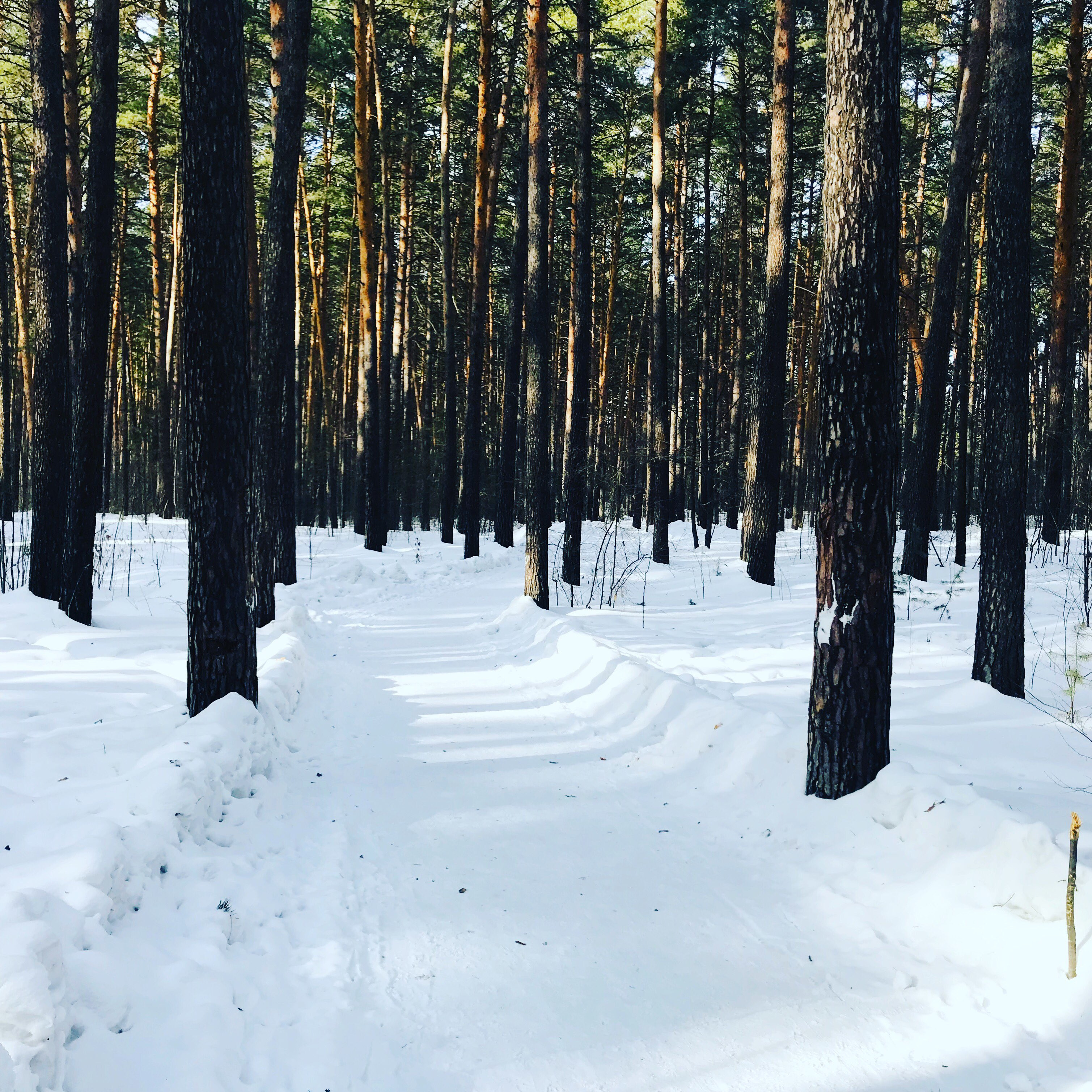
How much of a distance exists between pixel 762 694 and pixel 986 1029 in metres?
3.85

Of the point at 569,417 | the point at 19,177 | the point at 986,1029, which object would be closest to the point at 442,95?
the point at 569,417

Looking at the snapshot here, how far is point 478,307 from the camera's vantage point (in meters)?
19.5

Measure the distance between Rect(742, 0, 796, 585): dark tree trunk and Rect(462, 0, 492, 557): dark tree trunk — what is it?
6.88 meters

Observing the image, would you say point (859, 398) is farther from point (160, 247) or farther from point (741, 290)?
point (160, 247)

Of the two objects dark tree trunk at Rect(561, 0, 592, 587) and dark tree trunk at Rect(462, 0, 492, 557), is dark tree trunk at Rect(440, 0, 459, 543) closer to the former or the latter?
dark tree trunk at Rect(462, 0, 492, 557)

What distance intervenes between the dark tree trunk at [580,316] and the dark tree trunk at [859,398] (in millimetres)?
8585

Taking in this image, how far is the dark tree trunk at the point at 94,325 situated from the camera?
340 inches

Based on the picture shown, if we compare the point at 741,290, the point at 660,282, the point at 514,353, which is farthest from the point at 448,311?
the point at 741,290

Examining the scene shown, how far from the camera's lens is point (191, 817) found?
3844 mm

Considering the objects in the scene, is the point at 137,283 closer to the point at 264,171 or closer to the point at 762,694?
the point at 264,171

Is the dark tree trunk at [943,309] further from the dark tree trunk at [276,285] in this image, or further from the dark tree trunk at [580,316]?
the dark tree trunk at [276,285]

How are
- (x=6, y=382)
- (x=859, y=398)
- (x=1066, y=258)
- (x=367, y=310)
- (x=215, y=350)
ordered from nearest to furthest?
(x=859, y=398) < (x=215, y=350) < (x=1066, y=258) < (x=6, y=382) < (x=367, y=310)

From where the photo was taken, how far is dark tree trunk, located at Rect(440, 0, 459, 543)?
62.3 ft

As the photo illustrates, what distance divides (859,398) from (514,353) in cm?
1558
